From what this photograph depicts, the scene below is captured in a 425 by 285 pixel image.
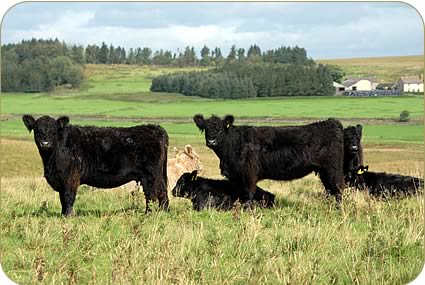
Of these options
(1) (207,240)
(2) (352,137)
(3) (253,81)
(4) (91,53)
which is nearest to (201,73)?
(3) (253,81)

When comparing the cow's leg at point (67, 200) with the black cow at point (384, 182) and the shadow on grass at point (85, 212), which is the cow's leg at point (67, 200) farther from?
the black cow at point (384, 182)

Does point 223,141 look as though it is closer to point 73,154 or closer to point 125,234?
point 73,154

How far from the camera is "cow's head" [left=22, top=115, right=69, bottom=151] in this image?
10.5 m

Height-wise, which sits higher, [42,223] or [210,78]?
[210,78]

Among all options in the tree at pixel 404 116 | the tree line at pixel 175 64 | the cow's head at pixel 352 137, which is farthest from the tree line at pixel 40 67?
the tree at pixel 404 116

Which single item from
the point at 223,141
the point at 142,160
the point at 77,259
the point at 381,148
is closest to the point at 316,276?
the point at 77,259

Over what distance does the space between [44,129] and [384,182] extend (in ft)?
21.5

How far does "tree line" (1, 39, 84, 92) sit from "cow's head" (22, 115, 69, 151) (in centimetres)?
265

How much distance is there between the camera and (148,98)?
22453mm

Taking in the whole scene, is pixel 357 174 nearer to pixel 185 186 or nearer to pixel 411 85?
pixel 185 186

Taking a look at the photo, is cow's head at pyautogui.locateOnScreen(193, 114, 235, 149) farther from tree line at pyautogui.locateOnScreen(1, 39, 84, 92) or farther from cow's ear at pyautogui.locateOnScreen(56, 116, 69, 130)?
tree line at pyautogui.locateOnScreen(1, 39, 84, 92)

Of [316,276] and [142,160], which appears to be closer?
[316,276]

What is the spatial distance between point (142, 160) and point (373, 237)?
459 cm

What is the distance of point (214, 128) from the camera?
12.2 metres
